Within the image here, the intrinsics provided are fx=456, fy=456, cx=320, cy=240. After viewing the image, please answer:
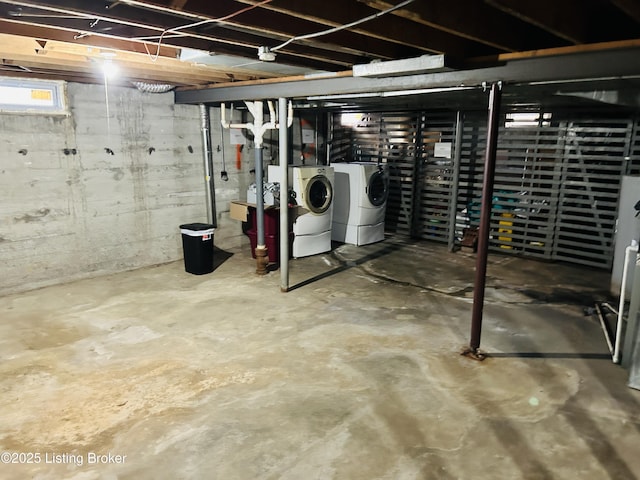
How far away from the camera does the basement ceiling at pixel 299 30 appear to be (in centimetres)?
226

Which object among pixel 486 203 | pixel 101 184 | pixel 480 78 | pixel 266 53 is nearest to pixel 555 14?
pixel 480 78

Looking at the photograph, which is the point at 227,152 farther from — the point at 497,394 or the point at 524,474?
the point at 524,474

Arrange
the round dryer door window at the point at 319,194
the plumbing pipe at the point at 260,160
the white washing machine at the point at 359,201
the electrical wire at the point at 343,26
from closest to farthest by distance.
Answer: the electrical wire at the point at 343,26
the plumbing pipe at the point at 260,160
the round dryer door window at the point at 319,194
the white washing machine at the point at 359,201

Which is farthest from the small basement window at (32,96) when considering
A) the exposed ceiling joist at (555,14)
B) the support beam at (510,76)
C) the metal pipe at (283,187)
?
the exposed ceiling joist at (555,14)

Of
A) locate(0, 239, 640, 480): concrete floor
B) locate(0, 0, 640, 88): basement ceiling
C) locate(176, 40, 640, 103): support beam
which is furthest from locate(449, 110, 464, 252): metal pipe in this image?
locate(0, 0, 640, 88): basement ceiling

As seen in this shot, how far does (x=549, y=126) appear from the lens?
6.25m

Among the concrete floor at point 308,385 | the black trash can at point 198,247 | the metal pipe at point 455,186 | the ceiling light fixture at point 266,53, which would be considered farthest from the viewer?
the metal pipe at point 455,186

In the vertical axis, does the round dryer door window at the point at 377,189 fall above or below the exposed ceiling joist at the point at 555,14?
below

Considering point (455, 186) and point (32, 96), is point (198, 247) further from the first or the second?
point (455, 186)

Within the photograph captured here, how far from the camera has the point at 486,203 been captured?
3.34 meters

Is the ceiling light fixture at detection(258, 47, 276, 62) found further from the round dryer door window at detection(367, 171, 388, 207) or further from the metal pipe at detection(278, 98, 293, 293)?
the round dryer door window at detection(367, 171, 388, 207)

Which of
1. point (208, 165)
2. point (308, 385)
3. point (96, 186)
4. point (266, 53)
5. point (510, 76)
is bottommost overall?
point (308, 385)

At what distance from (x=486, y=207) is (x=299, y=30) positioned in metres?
1.79

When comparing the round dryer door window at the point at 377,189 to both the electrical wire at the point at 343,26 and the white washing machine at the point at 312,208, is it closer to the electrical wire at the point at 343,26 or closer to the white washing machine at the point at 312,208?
the white washing machine at the point at 312,208
